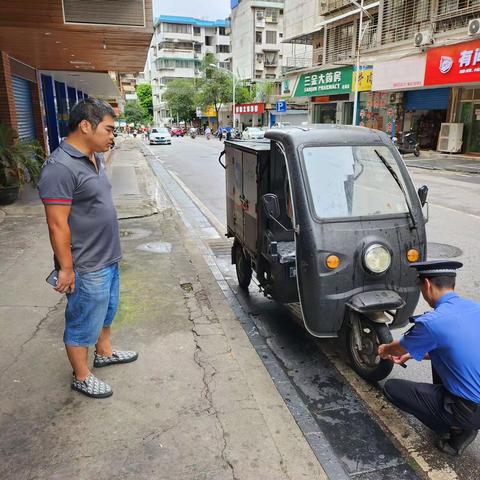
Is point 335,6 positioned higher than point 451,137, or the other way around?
point 335,6

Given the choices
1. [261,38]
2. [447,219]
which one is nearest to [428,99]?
[447,219]

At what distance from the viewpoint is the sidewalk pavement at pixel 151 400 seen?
2629 mm

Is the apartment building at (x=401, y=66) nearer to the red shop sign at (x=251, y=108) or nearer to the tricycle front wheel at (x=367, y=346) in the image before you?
the red shop sign at (x=251, y=108)

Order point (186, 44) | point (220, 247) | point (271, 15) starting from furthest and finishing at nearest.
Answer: point (186, 44), point (271, 15), point (220, 247)

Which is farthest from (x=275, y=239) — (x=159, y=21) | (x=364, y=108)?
(x=159, y=21)

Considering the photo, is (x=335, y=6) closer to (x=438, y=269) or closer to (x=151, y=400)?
(x=438, y=269)

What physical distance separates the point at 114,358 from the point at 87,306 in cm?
81

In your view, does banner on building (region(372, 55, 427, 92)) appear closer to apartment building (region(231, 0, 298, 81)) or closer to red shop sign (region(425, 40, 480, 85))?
red shop sign (region(425, 40, 480, 85))

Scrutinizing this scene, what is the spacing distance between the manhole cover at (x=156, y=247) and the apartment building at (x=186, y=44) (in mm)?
77027

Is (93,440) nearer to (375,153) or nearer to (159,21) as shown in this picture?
(375,153)

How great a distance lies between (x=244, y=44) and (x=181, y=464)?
66.0 metres

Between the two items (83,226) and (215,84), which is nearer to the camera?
(83,226)

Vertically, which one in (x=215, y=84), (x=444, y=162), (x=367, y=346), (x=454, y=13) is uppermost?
(x=454, y=13)

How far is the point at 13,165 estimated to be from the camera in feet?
32.3
